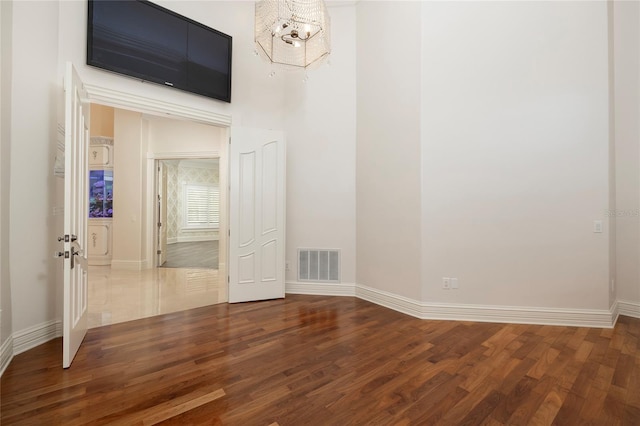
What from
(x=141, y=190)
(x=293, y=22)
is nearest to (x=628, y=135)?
(x=293, y=22)

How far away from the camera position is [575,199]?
10.6ft

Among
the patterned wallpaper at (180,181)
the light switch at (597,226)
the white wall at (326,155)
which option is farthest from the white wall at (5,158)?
the patterned wallpaper at (180,181)

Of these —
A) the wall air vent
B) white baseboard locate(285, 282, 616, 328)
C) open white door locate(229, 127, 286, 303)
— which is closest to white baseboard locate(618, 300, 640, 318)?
white baseboard locate(285, 282, 616, 328)

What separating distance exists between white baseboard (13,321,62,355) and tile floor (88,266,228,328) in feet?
1.07

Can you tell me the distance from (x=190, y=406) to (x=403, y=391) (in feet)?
4.58

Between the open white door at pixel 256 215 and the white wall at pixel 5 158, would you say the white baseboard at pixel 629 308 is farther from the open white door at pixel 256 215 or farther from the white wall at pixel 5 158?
the white wall at pixel 5 158

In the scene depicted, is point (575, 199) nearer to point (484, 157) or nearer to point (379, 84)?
point (484, 157)

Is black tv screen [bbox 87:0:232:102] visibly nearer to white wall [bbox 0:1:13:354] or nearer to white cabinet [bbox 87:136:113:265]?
white wall [bbox 0:1:13:354]

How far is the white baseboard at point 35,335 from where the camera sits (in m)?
2.57

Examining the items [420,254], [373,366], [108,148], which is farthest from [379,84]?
[108,148]

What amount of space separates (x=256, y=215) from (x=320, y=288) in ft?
4.76

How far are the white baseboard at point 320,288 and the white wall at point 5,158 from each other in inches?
117

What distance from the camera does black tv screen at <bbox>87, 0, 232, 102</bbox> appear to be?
121 inches

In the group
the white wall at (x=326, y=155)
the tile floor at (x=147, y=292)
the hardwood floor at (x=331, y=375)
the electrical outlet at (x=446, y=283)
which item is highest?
the white wall at (x=326, y=155)
